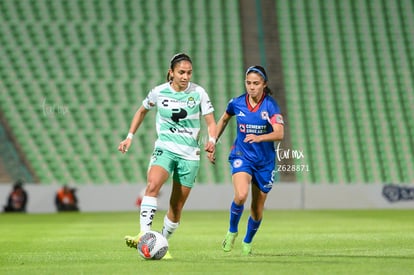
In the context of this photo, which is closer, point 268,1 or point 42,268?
point 42,268

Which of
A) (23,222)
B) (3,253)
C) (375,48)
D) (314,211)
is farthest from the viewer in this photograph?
(375,48)

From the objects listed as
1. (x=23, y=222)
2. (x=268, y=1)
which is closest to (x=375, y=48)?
(x=268, y=1)

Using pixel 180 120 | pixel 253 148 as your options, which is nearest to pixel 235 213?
pixel 253 148

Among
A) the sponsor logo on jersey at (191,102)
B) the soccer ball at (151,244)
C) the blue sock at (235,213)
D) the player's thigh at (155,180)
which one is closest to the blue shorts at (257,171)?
the blue sock at (235,213)

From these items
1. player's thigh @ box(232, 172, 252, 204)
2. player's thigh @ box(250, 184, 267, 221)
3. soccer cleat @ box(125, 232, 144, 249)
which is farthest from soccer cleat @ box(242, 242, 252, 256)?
soccer cleat @ box(125, 232, 144, 249)

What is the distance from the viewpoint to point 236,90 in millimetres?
27906

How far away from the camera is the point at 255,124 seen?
970 centimetres

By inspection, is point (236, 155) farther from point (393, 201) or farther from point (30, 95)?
point (30, 95)

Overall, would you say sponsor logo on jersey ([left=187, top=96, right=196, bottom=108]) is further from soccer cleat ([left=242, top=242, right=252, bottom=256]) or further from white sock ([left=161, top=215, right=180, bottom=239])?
soccer cleat ([left=242, top=242, right=252, bottom=256])

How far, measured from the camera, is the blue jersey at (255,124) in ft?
31.8

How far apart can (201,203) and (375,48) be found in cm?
953

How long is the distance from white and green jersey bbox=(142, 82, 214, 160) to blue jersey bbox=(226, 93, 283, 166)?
20.7 inches

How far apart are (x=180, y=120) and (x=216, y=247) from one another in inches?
85.1

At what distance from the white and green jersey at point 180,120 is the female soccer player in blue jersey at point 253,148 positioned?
21.8 inches
